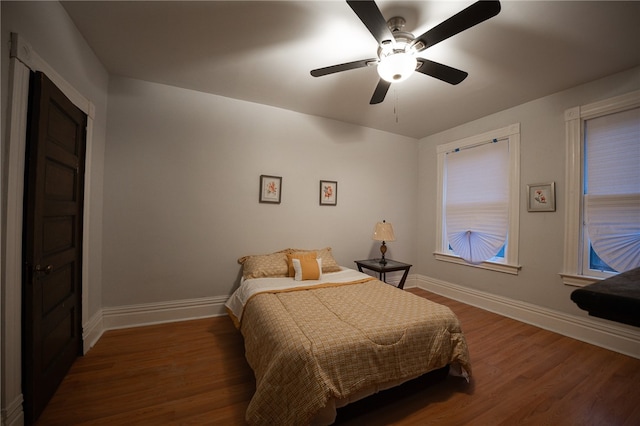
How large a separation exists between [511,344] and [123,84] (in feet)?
15.9

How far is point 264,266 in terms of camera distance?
2.85m

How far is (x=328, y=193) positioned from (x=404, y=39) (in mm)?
2140

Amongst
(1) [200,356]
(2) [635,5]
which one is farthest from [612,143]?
(1) [200,356]

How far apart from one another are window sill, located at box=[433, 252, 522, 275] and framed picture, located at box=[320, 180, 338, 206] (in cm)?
197

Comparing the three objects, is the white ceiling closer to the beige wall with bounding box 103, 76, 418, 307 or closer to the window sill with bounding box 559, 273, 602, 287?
the beige wall with bounding box 103, 76, 418, 307

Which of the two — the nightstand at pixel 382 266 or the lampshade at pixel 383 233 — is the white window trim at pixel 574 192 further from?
the lampshade at pixel 383 233

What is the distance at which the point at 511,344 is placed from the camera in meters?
2.42

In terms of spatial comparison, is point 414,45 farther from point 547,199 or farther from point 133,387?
point 133,387

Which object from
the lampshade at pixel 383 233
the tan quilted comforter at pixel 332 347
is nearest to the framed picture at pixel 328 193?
the lampshade at pixel 383 233

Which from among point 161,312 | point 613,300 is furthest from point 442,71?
point 161,312

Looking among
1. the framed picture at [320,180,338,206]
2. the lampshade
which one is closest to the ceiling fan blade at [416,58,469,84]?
the framed picture at [320,180,338,206]

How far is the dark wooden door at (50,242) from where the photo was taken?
1397mm

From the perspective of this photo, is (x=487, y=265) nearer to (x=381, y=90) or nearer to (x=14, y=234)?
(x=381, y=90)

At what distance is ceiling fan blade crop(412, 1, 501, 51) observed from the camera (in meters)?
1.25
